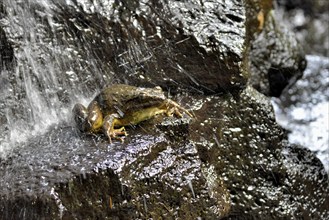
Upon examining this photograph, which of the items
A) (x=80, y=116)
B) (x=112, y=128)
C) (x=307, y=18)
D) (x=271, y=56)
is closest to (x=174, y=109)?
(x=112, y=128)

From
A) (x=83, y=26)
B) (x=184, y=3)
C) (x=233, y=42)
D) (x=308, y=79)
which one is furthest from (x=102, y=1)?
(x=308, y=79)

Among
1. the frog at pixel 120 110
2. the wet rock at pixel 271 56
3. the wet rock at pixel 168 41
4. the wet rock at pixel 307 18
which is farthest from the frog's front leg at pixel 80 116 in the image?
the wet rock at pixel 307 18

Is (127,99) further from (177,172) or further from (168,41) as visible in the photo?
(168,41)

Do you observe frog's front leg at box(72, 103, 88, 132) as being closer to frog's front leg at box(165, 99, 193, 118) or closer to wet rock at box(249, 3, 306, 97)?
frog's front leg at box(165, 99, 193, 118)

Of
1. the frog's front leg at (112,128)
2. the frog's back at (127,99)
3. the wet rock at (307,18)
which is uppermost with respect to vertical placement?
the frog's back at (127,99)

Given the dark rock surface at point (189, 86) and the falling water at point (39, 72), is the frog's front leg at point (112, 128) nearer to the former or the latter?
the dark rock surface at point (189, 86)

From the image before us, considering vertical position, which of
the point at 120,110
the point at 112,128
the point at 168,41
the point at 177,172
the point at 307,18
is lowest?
the point at 307,18

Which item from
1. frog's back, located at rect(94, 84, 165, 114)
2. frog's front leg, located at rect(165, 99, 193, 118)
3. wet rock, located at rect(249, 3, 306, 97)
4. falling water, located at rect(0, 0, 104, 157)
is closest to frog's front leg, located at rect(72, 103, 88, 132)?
frog's back, located at rect(94, 84, 165, 114)

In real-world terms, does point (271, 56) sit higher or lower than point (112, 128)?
lower
